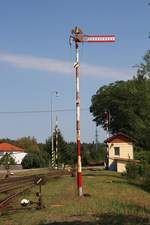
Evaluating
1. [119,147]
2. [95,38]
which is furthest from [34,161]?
[95,38]

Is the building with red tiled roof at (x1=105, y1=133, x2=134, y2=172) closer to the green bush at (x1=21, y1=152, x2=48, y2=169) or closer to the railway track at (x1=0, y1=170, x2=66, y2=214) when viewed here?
the railway track at (x1=0, y1=170, x2=66, y2=214)

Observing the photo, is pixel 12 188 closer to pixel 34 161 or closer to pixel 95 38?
pixel 95 38

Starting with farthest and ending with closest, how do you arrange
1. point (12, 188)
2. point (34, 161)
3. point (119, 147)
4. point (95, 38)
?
point (34, 161), point (119, 147), point (12, 188), point (95, 38)

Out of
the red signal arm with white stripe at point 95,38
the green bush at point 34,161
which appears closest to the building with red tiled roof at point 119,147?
the green bush at point 34,161

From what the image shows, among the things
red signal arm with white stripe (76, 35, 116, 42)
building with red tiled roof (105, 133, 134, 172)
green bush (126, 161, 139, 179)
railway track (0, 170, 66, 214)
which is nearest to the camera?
railway track (0, 170, 66, 214)

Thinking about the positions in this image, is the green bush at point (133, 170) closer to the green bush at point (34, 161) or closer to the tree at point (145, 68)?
the tree at point (145, 68)

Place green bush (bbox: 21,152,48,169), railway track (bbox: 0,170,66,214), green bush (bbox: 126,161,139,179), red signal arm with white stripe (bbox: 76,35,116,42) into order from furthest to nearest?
green bush (bbox: 21,152,48,169) → green bush (bbox: 126,161,139,179) → red signal arm with white stripe (bbox: 76,35,116,42) → railway track (bbox: 0,170,66,214)

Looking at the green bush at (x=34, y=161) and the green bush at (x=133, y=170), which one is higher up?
the green bush at (x=34, y=161)

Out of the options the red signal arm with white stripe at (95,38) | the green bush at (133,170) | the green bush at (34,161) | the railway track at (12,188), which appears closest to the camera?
the railway track at (12,188)

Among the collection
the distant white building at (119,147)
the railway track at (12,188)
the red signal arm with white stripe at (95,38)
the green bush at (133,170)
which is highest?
the red signal arm with white stripe at (95,38)

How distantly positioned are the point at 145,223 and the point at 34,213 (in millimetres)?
4495

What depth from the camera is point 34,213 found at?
1619cm

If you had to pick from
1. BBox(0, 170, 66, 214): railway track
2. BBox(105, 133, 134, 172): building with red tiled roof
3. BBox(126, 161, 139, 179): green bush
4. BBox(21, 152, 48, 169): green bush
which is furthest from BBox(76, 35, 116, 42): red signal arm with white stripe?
BBox(21, 152, 48, 169): green bush

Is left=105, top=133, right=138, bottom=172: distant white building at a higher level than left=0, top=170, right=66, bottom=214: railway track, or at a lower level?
higher
